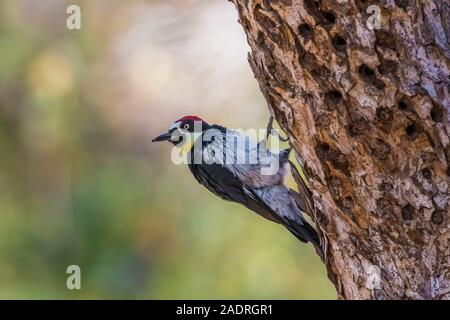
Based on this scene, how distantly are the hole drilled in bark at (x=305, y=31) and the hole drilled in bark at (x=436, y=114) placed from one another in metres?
0.53

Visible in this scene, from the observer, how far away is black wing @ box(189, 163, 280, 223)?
4.90 meters

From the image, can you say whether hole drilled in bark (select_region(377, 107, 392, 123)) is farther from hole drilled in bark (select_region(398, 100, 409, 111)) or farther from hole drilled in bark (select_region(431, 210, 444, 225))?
hole drilled in bark (select_region(431, 210, 444, 225))

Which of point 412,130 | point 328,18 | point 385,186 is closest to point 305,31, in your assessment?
point 328,18

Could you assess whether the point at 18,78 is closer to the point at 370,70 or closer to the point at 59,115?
the point at 59,115

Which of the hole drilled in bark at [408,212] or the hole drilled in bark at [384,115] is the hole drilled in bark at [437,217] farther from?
the hole drilled in bark at [384,115]

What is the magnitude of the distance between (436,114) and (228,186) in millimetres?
2181

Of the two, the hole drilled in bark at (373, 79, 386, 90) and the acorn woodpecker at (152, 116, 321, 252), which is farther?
the acorn woodpecker at (152, 116, 321, 252)

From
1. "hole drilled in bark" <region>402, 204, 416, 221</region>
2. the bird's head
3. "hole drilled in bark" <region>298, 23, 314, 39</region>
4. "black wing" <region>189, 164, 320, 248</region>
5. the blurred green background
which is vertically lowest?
"hole drilled in bark" <region>402, 204, 416, 221</region>

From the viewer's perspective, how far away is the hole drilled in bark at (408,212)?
3051 millimetres

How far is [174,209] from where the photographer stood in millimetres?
7449

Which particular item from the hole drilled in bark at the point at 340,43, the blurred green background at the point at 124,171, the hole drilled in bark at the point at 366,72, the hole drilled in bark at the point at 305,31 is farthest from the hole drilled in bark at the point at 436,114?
the blurred green background at the point at 124,171

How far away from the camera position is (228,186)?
16.4 feet

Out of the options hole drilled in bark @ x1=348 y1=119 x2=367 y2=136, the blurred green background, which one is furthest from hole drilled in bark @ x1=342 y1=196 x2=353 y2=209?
the blurred green background
